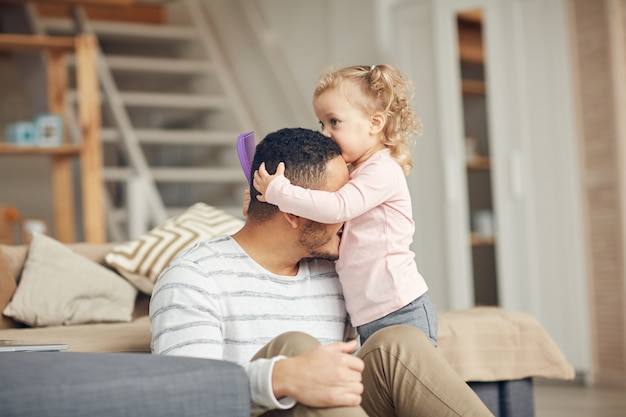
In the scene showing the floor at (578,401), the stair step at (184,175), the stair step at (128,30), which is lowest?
the floor at (578,401)

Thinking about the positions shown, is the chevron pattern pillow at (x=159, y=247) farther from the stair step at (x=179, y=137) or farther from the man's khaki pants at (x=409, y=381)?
the stair step at (x=179, y=137)

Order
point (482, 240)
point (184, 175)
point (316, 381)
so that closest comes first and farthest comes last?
1. point (316, 381)
2. point (482, 240)
3. point (184, 175)

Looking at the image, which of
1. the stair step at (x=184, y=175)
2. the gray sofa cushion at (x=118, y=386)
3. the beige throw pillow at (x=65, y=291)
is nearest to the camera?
the gray sofa cushion at (x=118, y=386)

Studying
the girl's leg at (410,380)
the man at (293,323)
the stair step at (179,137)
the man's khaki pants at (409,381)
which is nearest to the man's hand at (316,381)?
the man at (293,323)

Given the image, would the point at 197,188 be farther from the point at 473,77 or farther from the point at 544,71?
the point at 544,71

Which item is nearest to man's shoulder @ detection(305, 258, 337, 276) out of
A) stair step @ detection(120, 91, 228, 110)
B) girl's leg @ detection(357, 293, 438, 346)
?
girl's leg @ detection(357, 293, 438, 346)

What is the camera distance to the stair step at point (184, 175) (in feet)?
17.4

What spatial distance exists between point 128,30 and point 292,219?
15.2ft

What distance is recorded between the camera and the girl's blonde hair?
180cm

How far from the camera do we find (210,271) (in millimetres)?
1531

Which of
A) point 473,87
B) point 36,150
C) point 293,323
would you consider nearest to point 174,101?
point 36,150

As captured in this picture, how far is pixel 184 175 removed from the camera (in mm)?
5430

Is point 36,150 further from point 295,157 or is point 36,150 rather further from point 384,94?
point 295,157

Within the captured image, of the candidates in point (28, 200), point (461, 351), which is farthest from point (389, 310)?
point (28, 200)
